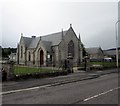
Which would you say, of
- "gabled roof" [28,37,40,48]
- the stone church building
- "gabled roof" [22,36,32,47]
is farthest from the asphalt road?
"gabled roof" [22,36,32,47]

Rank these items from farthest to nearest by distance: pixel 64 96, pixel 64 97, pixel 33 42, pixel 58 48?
1. pixel 33 42
2. pixel 58 48
3. pixel 64 96
4. pixel 64 97

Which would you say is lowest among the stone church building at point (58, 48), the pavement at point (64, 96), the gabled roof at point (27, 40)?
the pavement at point (64, 96)

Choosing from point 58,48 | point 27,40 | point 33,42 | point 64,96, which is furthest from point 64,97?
point 27,40

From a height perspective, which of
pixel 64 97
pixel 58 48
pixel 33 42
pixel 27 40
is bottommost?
pixel 64 97

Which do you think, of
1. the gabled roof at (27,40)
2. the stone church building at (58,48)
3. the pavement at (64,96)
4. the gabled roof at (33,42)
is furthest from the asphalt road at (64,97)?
the gabled roof at (27,40)

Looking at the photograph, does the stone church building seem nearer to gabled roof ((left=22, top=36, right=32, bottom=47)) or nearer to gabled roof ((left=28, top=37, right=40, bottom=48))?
gabled roof ((left=28, top=37, right=40, bottom=48))

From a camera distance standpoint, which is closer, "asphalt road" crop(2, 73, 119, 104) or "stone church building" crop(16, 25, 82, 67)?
"asphalt road" crop(2, 73, 119, 104)

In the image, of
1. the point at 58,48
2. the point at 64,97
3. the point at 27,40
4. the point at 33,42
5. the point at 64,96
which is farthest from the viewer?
the point at 27,40

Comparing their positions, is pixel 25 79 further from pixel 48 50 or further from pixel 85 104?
pixel 48 50

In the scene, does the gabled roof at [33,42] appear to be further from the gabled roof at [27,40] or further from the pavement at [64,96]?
the pavement at [64,96]

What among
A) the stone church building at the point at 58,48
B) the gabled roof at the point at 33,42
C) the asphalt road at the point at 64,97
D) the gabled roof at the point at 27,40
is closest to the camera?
the asphalt road at the point at 64,97

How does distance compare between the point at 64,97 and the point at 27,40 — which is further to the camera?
the point at 27,40

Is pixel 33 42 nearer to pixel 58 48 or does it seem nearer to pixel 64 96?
pixel 58 48

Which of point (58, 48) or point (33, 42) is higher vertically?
point (33, 42)
